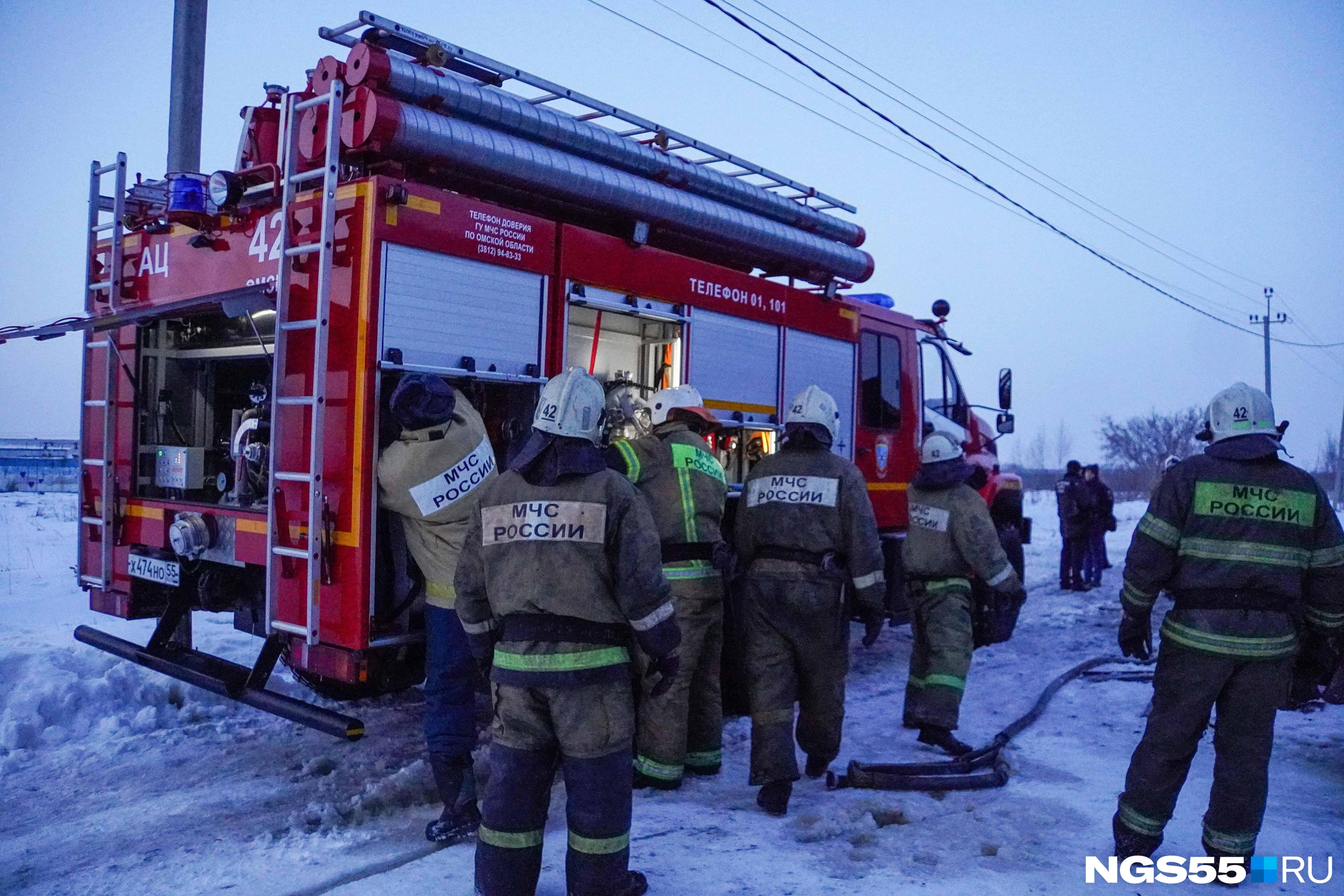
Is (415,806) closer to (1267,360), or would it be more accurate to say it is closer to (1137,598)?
(1137,598)

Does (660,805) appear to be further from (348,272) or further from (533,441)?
(348,272)

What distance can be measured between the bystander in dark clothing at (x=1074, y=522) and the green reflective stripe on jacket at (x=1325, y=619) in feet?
27.0

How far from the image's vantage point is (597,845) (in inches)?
116

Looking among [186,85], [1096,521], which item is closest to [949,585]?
[186,85]

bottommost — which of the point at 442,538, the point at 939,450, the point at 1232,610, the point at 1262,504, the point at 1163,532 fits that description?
the point at 1232,610

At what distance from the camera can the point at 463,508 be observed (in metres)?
4.01

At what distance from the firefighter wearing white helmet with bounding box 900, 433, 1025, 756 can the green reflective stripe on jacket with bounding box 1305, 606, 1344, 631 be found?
1.68m

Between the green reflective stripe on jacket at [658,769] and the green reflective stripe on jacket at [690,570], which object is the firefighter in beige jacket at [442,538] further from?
the green reflective stripe on jacket at [690,570]

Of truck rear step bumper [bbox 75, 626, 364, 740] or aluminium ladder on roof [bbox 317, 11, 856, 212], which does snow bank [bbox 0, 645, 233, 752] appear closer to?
truck rear step bumper [bbox 75, 626, 364, 740]

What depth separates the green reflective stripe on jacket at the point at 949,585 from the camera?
5.36m

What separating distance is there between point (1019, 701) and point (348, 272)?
16.0 feet

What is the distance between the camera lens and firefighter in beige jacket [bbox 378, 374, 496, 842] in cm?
387

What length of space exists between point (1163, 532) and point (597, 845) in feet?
7.82

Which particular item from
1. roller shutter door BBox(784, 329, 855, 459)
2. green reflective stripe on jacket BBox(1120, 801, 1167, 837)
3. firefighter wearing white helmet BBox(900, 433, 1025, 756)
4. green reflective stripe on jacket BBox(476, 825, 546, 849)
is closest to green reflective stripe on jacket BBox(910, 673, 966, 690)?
firefighter wearing white helmet BBox(900, 433, 1025, 756)
